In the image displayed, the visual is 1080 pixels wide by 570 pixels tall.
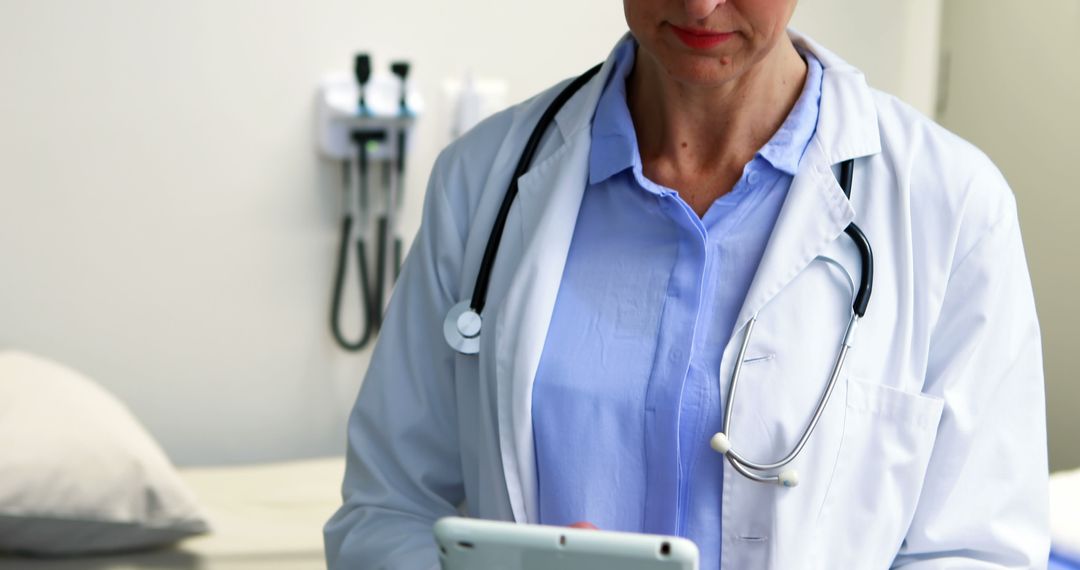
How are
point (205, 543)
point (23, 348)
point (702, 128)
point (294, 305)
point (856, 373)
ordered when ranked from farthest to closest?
point (294, 305) → point (23, 348) → point (205, 543) → point (702, 128) → point (856, 373)

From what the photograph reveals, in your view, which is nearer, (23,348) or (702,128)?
(702,128)

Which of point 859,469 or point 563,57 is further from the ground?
point 563,57

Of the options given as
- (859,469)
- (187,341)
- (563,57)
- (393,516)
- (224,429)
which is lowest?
(224,429)

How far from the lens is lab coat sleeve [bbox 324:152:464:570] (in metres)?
1.27

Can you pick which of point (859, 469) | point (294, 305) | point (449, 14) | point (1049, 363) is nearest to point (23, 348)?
point (294, 305)

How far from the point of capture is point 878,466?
3.67ft

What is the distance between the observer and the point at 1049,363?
8.46ft

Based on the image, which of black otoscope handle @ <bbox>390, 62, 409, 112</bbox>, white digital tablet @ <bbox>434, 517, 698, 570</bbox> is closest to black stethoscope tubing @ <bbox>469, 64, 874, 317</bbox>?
white digital tablet @ <bbox>434, 517, 698, 570</bbox>

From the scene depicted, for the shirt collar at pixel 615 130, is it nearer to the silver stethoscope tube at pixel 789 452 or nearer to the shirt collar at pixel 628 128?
the shirt collar at pixel 628 128

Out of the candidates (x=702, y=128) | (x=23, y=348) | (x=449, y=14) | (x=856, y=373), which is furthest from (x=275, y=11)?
(x=856, y=373)

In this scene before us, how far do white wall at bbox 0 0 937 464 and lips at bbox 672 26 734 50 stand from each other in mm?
1379

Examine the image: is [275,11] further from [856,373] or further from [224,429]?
[856,373]

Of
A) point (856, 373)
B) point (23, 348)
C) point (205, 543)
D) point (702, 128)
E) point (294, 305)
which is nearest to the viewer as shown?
point (856, 373)

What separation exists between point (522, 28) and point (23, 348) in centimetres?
110
